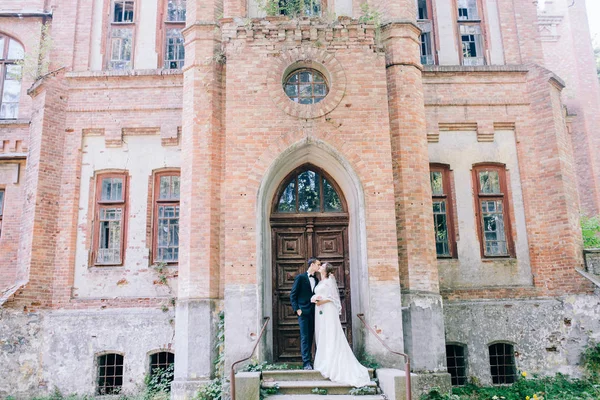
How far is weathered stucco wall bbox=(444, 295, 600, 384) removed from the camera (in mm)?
11305

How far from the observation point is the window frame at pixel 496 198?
12258mm

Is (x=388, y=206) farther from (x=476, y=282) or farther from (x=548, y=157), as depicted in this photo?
(x=548, y=157)

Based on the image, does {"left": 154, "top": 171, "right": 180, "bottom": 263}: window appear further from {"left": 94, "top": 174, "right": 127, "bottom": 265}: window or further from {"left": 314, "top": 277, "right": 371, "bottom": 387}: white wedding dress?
{"left": 314, "top": 277, "right": 371, "bottom": 387}: white wedding dress

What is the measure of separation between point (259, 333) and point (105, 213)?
5357 millimetres

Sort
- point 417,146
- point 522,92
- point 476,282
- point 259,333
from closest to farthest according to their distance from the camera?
point 259,333
point 417,146
point 476,282
point 522,92

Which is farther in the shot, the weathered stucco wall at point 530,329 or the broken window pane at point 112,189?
the broken window pane at point 112,189

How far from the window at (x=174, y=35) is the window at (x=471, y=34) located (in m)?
7.25

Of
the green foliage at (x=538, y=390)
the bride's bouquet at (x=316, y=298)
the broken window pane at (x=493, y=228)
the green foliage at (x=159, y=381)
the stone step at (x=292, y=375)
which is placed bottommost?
the green foliage at (x=538, y=390)

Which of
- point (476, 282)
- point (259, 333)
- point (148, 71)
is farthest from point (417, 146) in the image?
point (148, 71)

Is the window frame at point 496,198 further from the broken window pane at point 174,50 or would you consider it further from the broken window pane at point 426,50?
the broken window pane at point 174,50

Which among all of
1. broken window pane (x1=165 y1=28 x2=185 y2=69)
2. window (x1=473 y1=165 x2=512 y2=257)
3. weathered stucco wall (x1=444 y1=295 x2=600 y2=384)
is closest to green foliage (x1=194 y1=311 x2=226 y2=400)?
weathered stucco wall (x1=444 y1=295 x2=600 y2=384)

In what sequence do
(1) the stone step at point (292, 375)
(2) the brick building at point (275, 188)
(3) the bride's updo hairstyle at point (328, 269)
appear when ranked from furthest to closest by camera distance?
(2) the brick building at point (275, 188)
(3) the bride's updo hairstyle at point (328, 269)
(1) the stone step at point (292, 375)

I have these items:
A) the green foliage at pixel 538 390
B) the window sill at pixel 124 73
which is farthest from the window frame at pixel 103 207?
the green foliage at pixel 538 390

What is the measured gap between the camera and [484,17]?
44.6 feet
